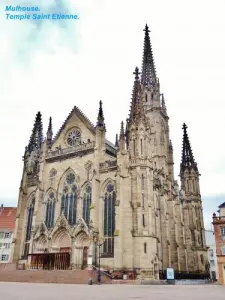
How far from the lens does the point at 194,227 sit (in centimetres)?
5444

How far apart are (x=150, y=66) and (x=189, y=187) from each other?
25331 mm

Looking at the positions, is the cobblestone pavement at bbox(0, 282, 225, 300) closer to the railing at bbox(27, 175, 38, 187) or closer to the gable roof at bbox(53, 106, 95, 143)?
the gable roof at bbox(53, 106, 95, 143)

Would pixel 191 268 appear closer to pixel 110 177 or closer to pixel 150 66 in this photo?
pixel 110 177

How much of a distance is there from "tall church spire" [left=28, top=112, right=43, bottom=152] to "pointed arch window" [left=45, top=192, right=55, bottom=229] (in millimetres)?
13852

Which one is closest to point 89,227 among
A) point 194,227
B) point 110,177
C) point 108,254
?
point 108,254

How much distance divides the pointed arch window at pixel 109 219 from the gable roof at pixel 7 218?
108 feet

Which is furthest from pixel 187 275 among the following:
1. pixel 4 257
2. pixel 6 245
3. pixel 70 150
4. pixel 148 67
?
pixel 148 67

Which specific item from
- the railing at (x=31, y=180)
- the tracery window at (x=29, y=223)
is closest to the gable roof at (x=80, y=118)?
the railing at (x=31, y=180)

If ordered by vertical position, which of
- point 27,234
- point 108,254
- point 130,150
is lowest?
point 108,254

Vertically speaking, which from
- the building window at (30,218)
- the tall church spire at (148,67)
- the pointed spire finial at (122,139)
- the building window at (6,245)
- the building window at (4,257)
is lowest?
the building window at (4,257)

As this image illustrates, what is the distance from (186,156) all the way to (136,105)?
2174 cm

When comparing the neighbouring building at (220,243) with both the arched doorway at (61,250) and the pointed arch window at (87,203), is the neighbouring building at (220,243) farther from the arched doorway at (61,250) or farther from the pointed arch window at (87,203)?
the arched doorway at (61,250)

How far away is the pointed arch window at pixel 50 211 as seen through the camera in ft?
143

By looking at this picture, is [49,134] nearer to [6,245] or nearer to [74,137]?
[74,137]
